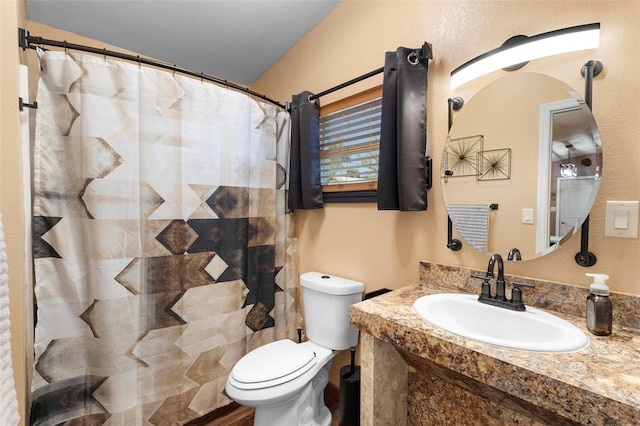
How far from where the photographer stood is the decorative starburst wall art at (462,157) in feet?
3.95

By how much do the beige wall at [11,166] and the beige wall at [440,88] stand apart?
1402 millimetres

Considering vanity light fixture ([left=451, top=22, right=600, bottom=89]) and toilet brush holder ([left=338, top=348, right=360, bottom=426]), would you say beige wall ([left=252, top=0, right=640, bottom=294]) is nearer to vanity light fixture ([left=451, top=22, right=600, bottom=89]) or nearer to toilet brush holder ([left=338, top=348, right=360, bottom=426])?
vanity light fixture ([left=451, top=22, right=600, bottom=89])

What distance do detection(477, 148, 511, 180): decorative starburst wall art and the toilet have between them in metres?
0.85

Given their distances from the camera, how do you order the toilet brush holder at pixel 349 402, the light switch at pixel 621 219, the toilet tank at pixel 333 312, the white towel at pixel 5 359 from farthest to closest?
the toilet tank at pixel 333 312
the toilet brush holder at pixel 349 402
the light switch at pixel 621 219
the white towel at pixel 5 359

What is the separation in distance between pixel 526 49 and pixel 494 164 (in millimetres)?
430

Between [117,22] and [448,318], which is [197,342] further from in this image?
[117,22]

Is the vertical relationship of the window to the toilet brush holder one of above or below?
above

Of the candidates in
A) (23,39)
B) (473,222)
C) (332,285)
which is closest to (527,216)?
(473,222)

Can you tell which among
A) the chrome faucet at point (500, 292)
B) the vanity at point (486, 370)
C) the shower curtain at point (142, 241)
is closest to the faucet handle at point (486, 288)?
the chrome faucet at point (500, 292)

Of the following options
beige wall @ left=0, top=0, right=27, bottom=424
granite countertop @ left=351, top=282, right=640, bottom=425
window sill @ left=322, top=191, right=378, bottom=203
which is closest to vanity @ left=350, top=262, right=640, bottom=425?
granite countertop @ left=351, top=282, right=640, bottom=425

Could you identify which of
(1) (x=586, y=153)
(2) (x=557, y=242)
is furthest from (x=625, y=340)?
(1) (x=586, y=153)

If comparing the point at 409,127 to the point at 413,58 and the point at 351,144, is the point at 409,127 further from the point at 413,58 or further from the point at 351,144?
the point at 351,144

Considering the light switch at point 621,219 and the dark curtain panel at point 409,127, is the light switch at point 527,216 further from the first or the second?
the dark curtain panel at point 409,127

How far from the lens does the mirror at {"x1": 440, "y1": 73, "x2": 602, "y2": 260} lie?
96 cm
